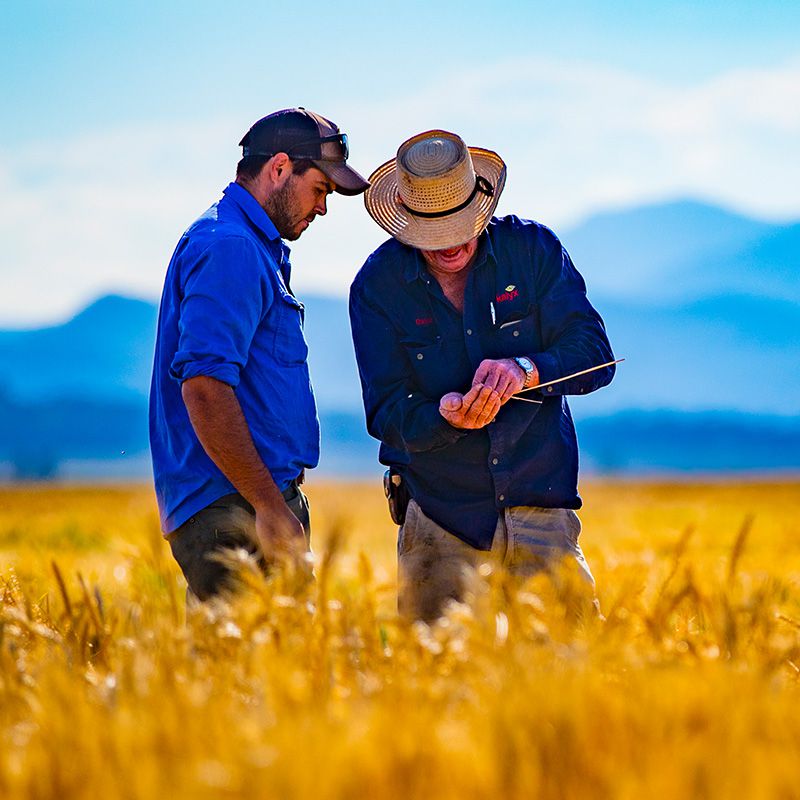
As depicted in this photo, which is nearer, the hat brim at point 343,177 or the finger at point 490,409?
the finger at point 490,409

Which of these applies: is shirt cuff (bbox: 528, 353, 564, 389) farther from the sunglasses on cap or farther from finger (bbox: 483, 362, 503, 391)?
the sunglasses on cap

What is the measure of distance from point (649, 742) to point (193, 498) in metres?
2.49

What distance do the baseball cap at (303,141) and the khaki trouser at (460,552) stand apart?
135 cm

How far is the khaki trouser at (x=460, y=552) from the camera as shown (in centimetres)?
490

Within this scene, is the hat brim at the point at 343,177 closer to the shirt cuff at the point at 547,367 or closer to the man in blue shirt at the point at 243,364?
the man in blue shirt at the point at 243,364

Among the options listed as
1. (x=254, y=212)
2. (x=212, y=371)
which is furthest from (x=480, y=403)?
(x=254, y=212)

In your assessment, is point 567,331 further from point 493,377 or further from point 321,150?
point 321,150

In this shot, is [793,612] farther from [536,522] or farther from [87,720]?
[87,720]

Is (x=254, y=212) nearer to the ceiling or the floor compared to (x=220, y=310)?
nearer to the ceiling

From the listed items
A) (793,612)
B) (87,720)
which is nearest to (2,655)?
(87,720)

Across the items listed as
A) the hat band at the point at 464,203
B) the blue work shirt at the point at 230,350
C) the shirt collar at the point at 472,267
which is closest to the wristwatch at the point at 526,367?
the shirt collar at the point at 472,267

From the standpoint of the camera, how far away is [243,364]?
431cm

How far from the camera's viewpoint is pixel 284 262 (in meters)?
4.83

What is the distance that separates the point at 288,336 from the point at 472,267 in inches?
31.9
